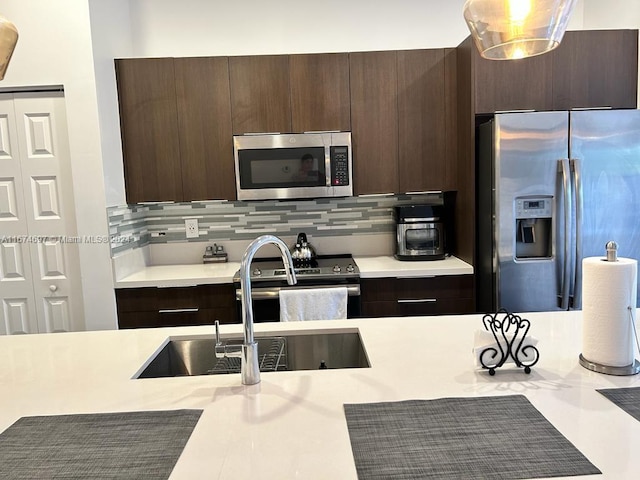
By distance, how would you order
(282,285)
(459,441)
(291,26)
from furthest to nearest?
(291,26) → (282,285) → (459,441)

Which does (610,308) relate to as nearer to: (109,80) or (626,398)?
(626,398)

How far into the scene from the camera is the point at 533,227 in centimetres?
283

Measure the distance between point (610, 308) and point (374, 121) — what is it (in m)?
2.25

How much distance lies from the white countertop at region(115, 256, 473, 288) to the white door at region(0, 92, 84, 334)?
423 mm

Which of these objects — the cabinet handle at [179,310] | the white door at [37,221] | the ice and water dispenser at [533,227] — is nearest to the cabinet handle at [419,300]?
the ice and water dispenser at [533,227]

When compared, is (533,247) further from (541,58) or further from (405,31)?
(405,31)

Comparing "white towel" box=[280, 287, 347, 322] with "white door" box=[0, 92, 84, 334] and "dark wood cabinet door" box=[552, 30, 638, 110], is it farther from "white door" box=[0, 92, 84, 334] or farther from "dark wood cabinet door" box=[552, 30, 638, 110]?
"dark wood cabinet door" box=[552, 30, 638, 110]

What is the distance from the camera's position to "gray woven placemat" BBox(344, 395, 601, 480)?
0.93 m

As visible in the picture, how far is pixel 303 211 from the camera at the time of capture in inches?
145

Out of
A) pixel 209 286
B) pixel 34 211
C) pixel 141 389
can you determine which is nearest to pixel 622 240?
pixel 209 286

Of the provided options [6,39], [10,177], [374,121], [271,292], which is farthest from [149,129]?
[6,39]

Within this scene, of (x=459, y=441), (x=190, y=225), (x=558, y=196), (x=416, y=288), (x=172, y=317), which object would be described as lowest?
(x=172, y=317)

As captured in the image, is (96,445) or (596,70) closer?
(96,445)

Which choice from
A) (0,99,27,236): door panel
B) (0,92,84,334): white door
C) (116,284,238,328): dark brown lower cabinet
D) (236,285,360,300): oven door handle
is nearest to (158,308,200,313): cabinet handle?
(116,284,238,328): dark brown lower cabinet
